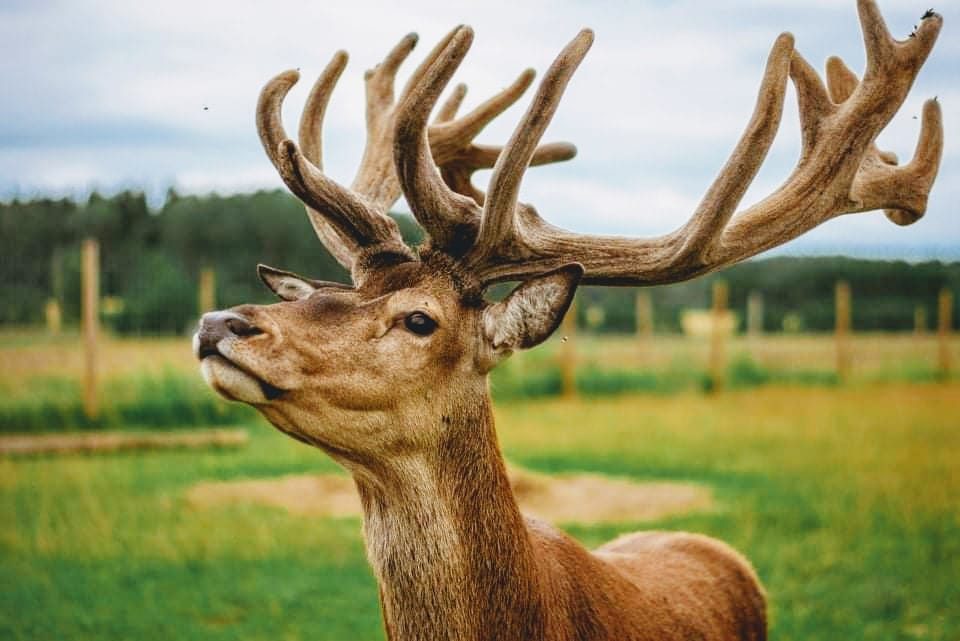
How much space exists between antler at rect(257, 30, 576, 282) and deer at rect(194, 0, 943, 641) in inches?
0.5

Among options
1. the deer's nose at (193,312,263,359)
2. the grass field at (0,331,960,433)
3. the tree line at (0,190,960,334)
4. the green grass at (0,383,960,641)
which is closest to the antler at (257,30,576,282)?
the deer's nose at (193,312,263,359)

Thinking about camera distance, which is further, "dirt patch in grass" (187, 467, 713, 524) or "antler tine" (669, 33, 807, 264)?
"dirt patch in grass" (187, 467, 713, 524)

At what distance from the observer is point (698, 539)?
427cm

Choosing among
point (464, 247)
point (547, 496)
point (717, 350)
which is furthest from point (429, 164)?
point (717, 350)

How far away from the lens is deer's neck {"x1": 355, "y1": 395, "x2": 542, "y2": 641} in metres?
2.89

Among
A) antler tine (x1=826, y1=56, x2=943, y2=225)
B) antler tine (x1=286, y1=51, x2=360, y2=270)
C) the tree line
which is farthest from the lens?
the tree line

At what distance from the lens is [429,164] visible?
10.6ft

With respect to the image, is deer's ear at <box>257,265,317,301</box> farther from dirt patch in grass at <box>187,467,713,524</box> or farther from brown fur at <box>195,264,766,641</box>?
dirt patch in grass at <box>187,467,713,524</box>

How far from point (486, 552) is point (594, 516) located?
579 cm

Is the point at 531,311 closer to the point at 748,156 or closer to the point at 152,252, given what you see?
the point at 748,156

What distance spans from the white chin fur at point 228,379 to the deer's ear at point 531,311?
2.57 feet

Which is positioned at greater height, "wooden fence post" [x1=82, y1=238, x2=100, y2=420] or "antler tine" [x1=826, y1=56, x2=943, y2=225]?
"antler tine" [x1=826, y1=56, x2=943, y2=225]

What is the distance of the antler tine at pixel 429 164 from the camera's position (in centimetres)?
309

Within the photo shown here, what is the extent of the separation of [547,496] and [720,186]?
255 inches
